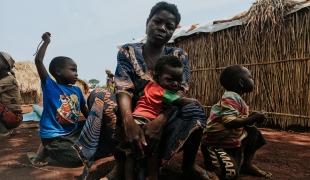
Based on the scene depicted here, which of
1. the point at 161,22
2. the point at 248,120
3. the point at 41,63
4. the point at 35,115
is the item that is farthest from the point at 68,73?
the point at 35,115

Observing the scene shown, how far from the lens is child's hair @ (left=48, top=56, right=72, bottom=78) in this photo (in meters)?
3.54

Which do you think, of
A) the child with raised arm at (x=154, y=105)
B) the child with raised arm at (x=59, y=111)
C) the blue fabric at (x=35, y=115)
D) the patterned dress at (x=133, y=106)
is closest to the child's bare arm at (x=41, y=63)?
the child with raised arm at (x=59, y=111)

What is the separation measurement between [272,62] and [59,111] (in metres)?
4.41

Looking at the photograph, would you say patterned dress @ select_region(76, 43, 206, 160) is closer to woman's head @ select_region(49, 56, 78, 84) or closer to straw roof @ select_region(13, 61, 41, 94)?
woman's head @ select_region(49, 56, 78, 84)

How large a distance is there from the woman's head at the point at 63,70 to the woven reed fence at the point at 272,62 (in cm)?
406

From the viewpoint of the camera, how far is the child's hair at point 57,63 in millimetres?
3541

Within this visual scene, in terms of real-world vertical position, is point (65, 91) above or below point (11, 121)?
above

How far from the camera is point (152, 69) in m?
2.70

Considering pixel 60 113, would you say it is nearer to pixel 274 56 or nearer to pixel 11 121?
pixel 11 121

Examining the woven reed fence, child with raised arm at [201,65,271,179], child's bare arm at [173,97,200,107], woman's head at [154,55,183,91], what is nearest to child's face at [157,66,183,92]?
woman's head at [154,55,183,91]

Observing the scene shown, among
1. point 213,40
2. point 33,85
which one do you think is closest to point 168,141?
point 213,40

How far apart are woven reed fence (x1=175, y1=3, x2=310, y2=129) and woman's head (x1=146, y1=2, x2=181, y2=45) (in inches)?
154

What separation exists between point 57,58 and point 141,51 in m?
1.28

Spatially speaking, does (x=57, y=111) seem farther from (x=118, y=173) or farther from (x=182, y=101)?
(x=182, y=101)
